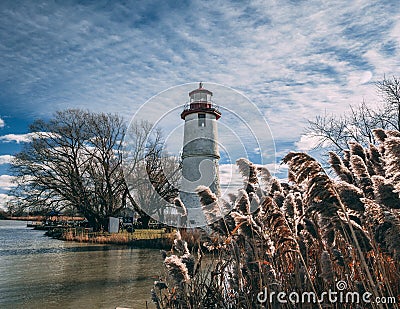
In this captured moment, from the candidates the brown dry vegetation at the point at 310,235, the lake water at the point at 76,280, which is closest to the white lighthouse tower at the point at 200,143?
the lake water at the point at 76,280

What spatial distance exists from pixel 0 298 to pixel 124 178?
20.2 metres

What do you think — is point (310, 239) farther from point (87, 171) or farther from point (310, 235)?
point (87, 171)

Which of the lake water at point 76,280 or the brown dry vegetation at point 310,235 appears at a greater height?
the brown dry vegetation at point 310,235

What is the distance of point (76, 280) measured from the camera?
31.2 feet

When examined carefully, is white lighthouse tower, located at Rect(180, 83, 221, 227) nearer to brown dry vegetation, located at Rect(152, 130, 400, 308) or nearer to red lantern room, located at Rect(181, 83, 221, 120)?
red lantern room, located at Rect(181, 83, 221, 120)

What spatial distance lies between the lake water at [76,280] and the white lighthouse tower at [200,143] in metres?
7.54

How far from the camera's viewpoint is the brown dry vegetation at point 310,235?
1997 mm

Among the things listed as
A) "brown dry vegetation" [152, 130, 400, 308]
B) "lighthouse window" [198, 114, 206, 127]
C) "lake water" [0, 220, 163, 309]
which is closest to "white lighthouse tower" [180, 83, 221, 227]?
"lighthouse window" [198, 114, 206, 127]

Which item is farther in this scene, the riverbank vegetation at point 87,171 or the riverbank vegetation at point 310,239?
the riverbank vegetation at point 87,171

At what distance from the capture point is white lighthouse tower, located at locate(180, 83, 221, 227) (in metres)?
21.5

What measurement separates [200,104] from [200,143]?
2.34 meters

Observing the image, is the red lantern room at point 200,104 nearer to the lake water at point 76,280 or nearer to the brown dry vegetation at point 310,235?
the lake water at point 76,280

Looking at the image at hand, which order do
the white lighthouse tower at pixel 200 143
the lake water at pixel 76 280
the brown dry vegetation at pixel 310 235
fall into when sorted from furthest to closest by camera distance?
the white lighthouse tower at pixel 200 143
the lake water at pixel 76 280
the brown dry vegetation at pixel 310 235

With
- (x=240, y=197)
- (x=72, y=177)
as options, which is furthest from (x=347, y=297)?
(x=72, y=177)
